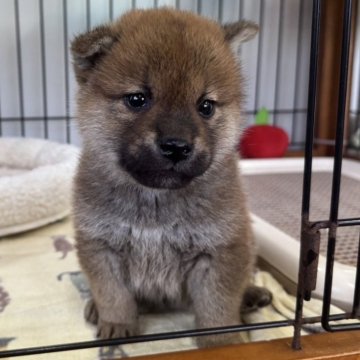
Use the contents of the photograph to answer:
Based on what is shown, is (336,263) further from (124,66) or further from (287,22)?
(287,22)

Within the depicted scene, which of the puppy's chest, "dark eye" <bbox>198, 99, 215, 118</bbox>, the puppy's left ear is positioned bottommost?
the puppy's chest

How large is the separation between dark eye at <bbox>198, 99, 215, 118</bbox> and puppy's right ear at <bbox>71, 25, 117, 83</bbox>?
219 millimetres

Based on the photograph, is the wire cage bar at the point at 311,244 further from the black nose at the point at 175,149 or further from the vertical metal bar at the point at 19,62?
the vertical metal bar at the point at 19,62

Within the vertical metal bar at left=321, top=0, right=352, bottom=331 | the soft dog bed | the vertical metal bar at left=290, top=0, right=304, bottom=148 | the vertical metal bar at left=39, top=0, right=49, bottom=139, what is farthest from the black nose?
the vertical metal bar at left=290, top=0, right=304, bottom=148

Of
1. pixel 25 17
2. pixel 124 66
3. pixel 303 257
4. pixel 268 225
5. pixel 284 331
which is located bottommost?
pixel 284 331

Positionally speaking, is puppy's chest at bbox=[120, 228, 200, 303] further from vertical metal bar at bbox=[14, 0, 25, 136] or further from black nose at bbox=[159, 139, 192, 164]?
vertical metal bar at bbox=[14, 0, 25, 136]

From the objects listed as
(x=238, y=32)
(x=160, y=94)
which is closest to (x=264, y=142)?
(x=238, y=32)

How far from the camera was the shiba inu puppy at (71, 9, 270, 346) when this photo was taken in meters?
0.93

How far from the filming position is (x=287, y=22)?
2.60m

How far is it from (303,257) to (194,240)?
24 cm

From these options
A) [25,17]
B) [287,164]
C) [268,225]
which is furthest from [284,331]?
[25,17]

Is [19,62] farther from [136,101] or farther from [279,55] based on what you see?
[136,101]

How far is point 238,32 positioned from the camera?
1105mm

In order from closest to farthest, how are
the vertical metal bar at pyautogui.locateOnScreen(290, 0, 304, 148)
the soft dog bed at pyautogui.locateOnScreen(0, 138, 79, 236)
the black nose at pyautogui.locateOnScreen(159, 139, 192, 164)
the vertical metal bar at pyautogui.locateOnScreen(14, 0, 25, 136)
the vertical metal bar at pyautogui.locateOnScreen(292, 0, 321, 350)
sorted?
the vertical metal bar at pyautogui.locateOnScreen(292, 0, 321, 350)
the black nose at pyautogui.locateOnScreen(159, 139, 192, 164)
the soft dog bed at pyautogui.locateOnScreen(0, 138, 79, 236)
the vertical metal bar at pyautogui.locateOnScreen(14, 0, 25, 136)
the vertical metal bar at pyautogui.locateOnScreen(290, 0, 304, 148)
